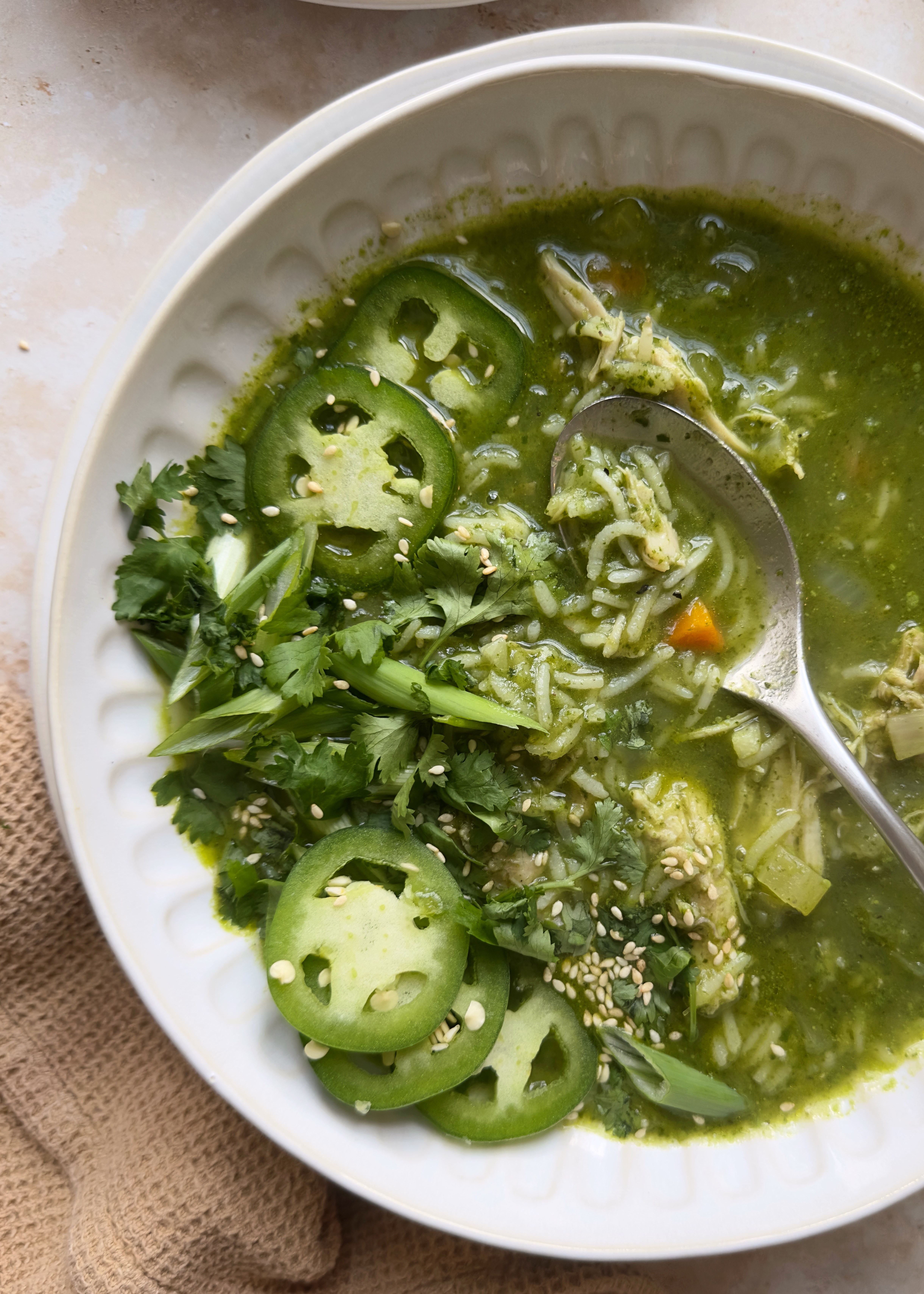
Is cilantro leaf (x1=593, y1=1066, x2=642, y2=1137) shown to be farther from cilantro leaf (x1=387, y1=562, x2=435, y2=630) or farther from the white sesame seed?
cilantro leaf (x1=387, y1=562, x2=435, y2=630)

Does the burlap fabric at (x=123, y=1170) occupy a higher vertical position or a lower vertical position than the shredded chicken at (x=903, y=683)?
lower

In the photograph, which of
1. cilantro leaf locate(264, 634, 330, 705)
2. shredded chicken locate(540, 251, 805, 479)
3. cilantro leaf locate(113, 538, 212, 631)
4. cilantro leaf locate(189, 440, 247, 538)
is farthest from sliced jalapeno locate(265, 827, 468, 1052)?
shredded chicken locate(540, 251, 805, 479)

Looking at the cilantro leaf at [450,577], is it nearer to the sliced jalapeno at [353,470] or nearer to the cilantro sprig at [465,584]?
the cilantro sprig at [465,584]

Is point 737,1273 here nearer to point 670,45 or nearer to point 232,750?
point 232,750

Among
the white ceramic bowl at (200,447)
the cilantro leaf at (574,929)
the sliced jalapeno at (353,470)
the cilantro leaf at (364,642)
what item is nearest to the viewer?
the white ceramic bowl at (200,447)

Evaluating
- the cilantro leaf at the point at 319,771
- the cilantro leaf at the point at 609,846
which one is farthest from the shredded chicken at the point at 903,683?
the cilantro leaf at the point at 319,771

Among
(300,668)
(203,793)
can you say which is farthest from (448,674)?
(203,793)
